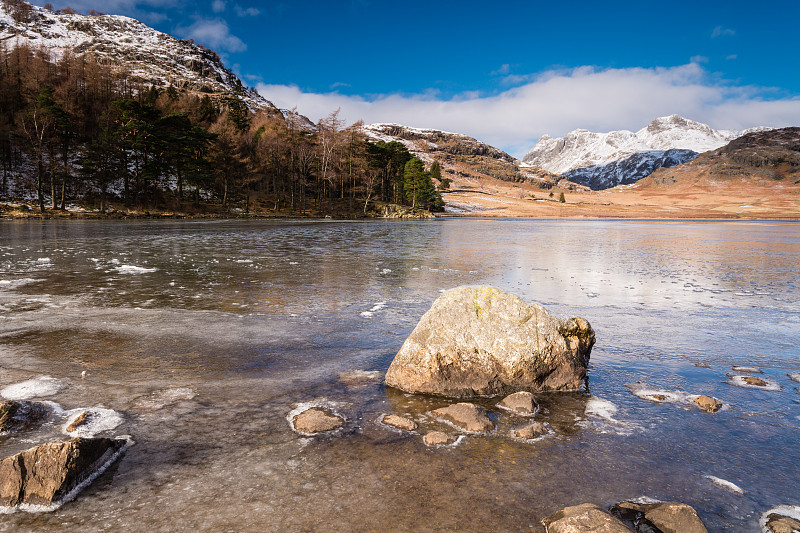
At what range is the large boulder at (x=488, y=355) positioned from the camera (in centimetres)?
606

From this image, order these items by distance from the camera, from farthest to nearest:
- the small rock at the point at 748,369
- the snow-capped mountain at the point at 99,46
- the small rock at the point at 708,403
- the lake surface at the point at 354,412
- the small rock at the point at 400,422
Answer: the snow-capped mountain at the point at 99,46 → the small rock at the point at 748,369 → the small rock at the point at 708,403 → the small rock at the point at 400,422 → the lake surface at the point at 354,412

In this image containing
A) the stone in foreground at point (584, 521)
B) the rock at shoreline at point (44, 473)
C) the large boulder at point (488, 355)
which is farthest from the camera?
the large boulder at point (488, 355)

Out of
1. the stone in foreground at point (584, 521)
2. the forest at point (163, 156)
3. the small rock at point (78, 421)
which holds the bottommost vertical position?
the small rock at point (78, 421)

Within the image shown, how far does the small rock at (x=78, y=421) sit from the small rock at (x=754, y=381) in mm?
8447

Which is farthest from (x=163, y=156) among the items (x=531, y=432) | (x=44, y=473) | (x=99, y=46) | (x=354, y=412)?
(x=99, y=46)

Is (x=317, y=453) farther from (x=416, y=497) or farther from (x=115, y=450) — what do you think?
(x=115, y=450)

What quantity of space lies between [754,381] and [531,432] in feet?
12.7

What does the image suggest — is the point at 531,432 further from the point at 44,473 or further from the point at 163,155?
the point at 163,155

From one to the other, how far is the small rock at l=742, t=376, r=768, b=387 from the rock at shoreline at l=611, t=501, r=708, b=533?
3.87m

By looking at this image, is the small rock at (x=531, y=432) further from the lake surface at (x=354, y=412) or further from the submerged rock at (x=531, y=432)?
the lake surface at (x=354, y=412)

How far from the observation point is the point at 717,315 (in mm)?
10234

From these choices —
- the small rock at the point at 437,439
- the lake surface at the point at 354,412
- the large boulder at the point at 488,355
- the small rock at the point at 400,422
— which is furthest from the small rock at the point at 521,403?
the small rock at the point at 400,422

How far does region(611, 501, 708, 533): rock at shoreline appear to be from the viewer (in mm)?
3277

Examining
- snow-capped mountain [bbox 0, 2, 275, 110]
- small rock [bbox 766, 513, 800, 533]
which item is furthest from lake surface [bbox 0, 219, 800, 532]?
snow-capped mountain [bbox 0, 2, 275, 110]
